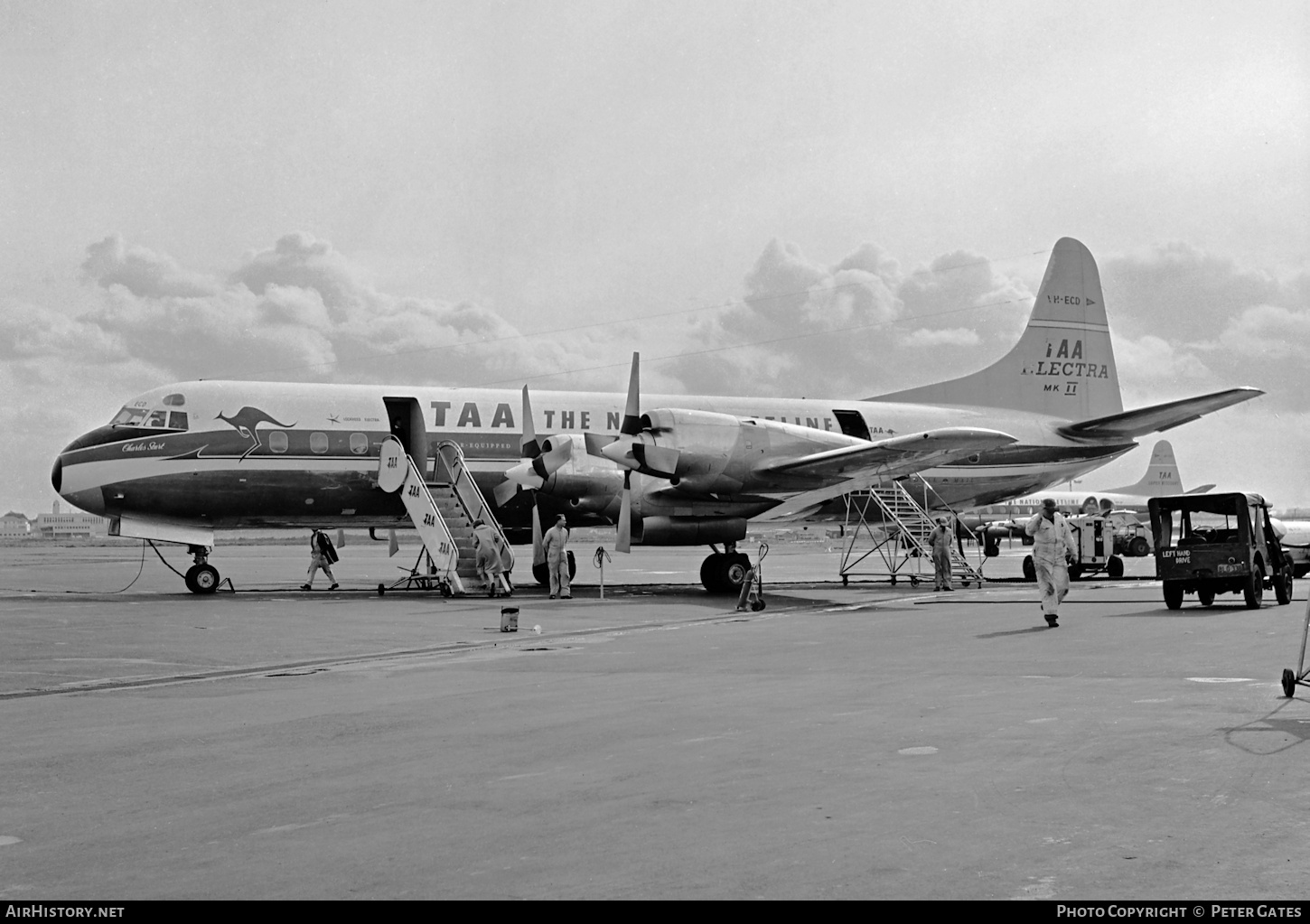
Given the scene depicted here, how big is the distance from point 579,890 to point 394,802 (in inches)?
71.7

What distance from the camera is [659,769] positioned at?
658 centimetres

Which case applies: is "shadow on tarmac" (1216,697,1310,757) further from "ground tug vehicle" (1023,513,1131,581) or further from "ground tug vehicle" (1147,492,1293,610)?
"ground tug vehicle" (1023,513,1131,581)

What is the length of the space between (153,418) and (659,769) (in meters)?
21.5

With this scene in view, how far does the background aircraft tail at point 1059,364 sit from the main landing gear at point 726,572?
988 centimetres

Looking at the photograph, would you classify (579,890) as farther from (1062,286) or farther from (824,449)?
(1062,286)

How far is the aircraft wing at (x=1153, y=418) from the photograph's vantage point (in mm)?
26266

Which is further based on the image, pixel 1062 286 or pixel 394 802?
pixel 1062 286

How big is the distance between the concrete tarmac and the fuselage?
10542 millimetres

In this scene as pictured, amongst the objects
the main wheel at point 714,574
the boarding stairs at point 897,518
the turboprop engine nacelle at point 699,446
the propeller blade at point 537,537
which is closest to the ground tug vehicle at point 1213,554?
the boarding stairs at point 897,518

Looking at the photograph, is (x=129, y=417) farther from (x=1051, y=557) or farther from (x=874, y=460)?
(x=1051, y=557)

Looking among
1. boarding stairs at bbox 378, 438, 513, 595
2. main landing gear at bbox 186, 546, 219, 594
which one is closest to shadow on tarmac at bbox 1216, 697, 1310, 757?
boarding stairs at bbox 378, 438, 513, 595

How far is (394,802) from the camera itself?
580 centimetres
